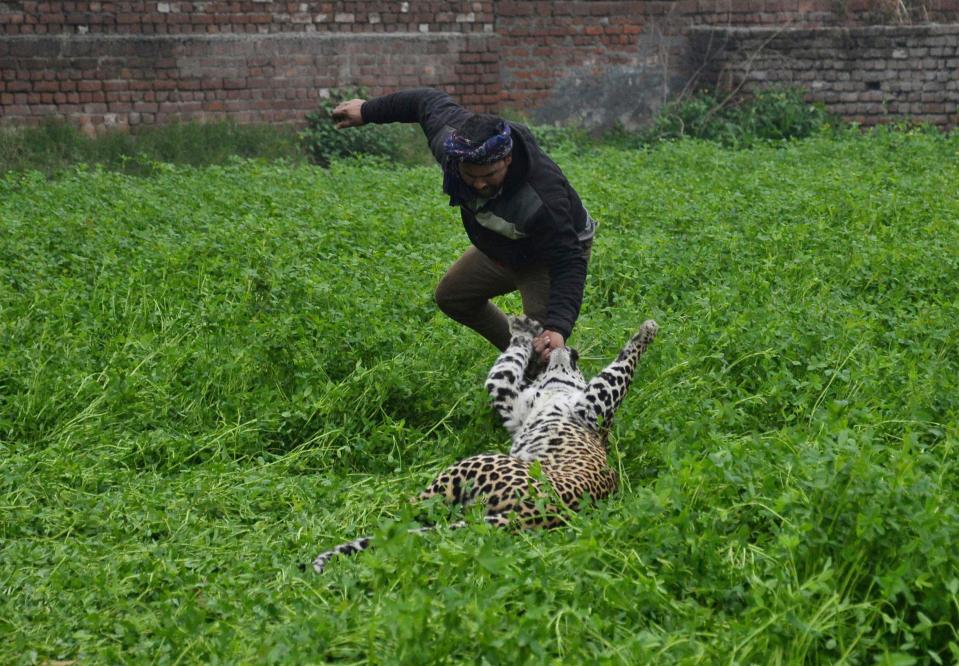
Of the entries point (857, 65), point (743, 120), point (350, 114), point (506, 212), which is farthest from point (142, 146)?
point (857, 65)

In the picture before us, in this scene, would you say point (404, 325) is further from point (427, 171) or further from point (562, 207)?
point (427, 171)

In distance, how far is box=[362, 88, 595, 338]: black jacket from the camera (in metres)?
5.48

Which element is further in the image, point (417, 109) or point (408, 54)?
point (408, 54)

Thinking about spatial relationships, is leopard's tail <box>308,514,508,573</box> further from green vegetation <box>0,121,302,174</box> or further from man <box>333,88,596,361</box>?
green vegetation <box>0,121,302,174</box>

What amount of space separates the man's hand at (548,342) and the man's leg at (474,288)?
0.67 m

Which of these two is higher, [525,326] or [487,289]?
[487,289]

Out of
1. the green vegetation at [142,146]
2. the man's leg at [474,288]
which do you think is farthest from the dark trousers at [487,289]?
the green vegetation at [142,146]

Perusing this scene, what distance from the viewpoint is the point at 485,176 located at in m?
5.34

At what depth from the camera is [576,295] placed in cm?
560

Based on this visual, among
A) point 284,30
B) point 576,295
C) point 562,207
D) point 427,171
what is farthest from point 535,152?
point 284,30

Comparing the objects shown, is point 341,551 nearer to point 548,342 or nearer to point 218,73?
point 548,342

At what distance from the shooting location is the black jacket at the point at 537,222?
548 centimetres

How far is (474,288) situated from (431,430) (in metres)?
0.82

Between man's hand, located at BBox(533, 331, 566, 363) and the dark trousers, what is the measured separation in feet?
0.91
